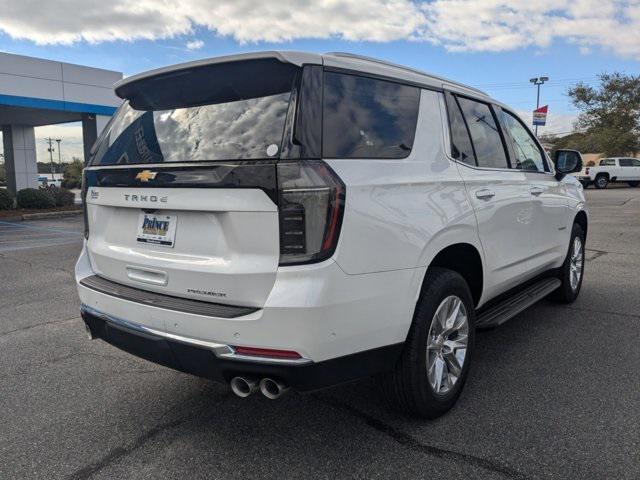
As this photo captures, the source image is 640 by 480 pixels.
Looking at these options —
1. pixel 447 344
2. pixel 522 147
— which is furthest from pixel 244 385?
pixel 522 147

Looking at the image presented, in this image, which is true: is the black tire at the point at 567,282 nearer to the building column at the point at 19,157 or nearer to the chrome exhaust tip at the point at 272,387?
the chrome exhaust tip at the point at 272,387

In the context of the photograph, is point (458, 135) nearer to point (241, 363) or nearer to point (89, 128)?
point (241, 363)

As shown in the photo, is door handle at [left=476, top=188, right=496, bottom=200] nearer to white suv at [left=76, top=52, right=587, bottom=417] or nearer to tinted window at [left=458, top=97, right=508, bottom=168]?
white suv at [left=76, top=52, right=587, bottom=417]

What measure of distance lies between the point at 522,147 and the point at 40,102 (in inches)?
700

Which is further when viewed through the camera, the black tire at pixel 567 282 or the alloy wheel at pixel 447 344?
the black tire at pixel 567 282

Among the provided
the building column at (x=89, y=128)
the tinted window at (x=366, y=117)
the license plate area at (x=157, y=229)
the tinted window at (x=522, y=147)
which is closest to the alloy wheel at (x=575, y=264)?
the tinted window at (x=522, y=147)

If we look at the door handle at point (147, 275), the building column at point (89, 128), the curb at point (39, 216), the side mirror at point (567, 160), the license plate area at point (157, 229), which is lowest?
the curb at point (39, 216)

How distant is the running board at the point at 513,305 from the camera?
11.8 feet

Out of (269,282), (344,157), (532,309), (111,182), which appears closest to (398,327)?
(269,282)

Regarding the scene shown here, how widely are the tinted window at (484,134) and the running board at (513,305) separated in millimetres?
1038

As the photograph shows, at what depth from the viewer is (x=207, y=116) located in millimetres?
2666

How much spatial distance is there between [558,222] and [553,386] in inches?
73.7

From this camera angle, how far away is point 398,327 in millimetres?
2607

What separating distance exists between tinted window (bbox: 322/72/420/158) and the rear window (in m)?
0.23
